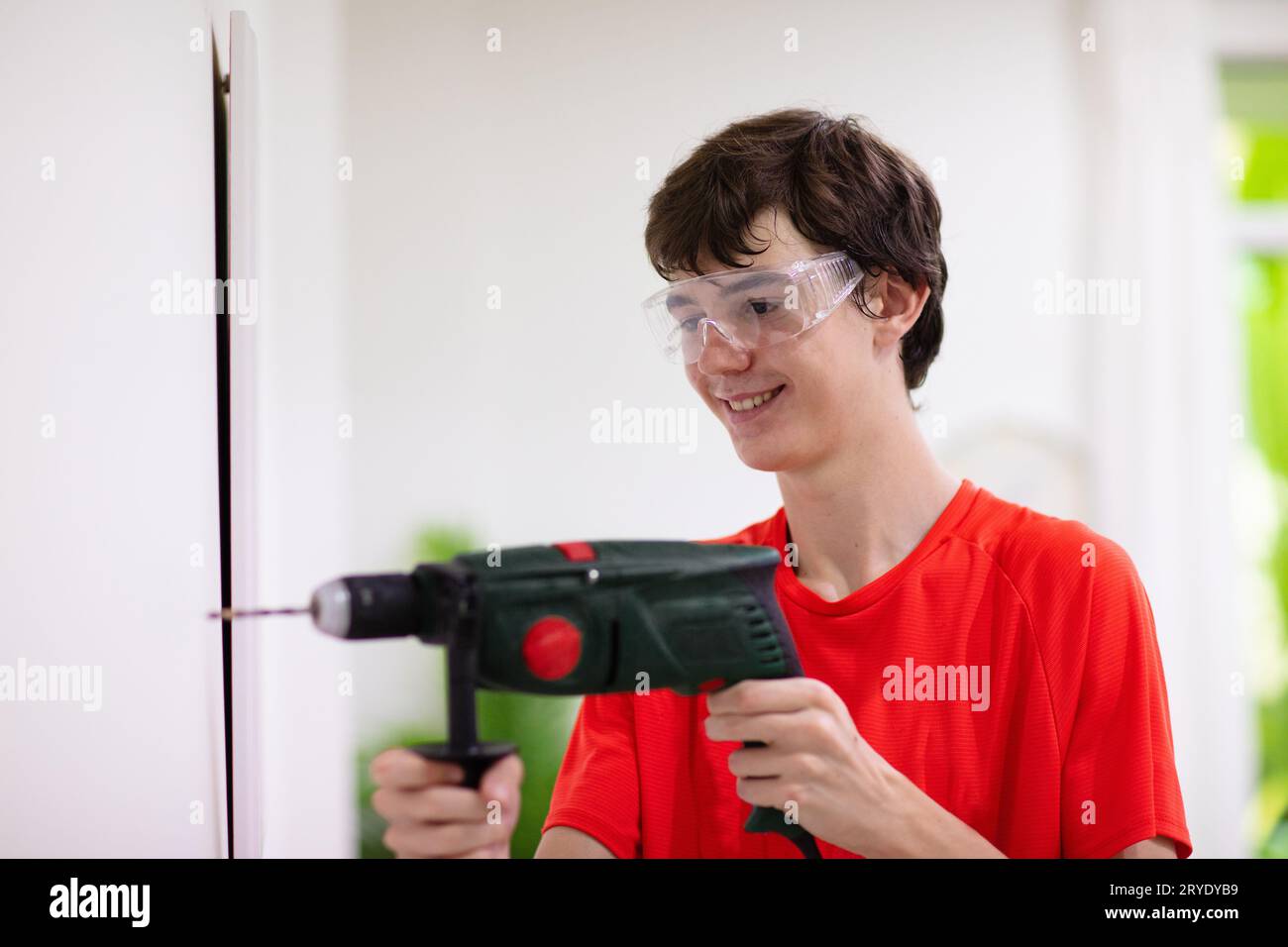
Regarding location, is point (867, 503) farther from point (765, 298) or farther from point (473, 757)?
point (473, 757)

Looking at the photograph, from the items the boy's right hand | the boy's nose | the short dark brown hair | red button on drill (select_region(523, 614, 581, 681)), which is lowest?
the boy's right hand

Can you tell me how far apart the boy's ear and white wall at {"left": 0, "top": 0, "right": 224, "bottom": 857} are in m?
0.71

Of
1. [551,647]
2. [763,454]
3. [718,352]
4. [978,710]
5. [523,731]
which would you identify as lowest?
[523,731]

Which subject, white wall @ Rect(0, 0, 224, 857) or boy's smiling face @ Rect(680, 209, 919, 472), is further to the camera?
boy's smiling face @ Rect(680, 209, 919, 472)

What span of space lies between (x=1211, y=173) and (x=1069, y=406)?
510 millimetres

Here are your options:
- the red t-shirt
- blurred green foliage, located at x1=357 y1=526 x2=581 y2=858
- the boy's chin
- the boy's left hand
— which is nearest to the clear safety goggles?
the boy's chin

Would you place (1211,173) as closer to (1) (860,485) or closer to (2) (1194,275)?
(2) (1194,275)

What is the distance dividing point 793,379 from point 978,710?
1.27ft

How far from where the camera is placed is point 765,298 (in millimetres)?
1052

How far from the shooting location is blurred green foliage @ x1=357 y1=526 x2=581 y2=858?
136cm

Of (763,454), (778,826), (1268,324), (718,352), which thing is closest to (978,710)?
(778,826)

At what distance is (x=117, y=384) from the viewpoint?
0.93 meters

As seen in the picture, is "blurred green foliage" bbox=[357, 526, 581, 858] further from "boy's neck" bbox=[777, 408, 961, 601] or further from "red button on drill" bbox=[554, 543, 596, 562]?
"red button on drill" bbox=[554, 543, 596, 562]
